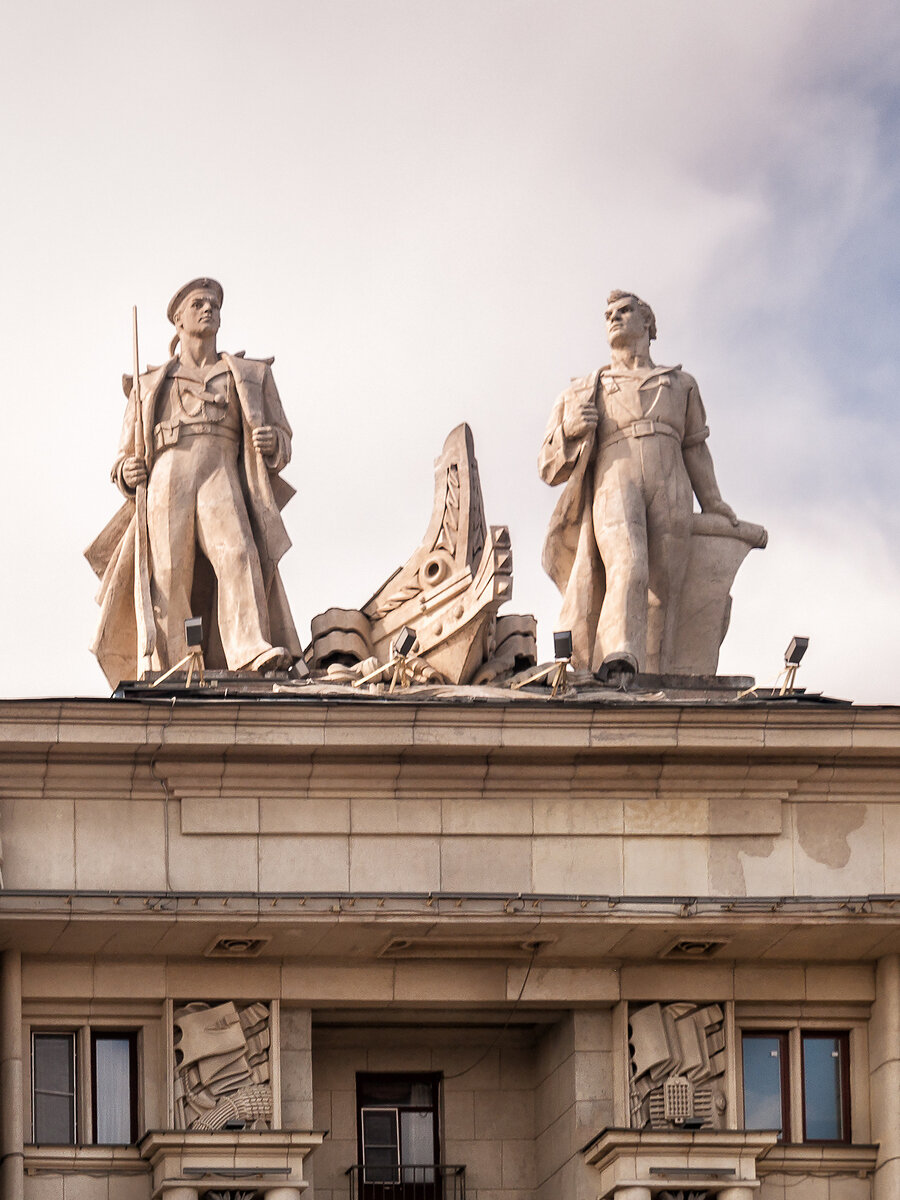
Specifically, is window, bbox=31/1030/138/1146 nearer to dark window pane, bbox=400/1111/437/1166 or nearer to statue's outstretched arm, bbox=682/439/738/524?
dark window pane, bbox=400/1111/437/1166

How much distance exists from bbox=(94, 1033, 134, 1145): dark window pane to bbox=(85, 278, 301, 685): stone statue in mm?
3807

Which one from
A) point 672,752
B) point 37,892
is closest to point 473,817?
point 672,752

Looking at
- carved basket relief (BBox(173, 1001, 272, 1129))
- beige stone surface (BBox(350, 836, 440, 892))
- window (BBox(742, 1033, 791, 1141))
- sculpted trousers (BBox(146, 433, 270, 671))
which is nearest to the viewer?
carved basket relief (BBox(173, 1001, 272, 1129))

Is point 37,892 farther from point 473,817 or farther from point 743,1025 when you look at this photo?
point 743,1025

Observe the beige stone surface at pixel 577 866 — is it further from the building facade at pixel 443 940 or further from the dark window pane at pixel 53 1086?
the dark window pane at pixel 53 1086

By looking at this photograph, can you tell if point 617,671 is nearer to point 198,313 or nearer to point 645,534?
point 645,534

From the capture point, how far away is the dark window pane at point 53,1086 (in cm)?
3189

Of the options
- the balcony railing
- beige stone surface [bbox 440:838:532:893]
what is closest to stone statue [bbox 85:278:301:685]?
beige stone surface [bbox 440:838:532:893]

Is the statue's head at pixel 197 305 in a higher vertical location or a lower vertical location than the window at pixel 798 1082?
higher

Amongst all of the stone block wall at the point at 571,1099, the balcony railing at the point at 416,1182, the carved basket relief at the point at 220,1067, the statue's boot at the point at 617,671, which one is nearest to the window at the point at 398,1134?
the balcony railing at the point at 416,1182

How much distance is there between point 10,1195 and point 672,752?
6452mm

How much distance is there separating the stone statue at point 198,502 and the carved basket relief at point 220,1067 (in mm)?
3798

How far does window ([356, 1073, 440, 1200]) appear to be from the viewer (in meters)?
33.1

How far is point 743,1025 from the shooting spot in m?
33.1
